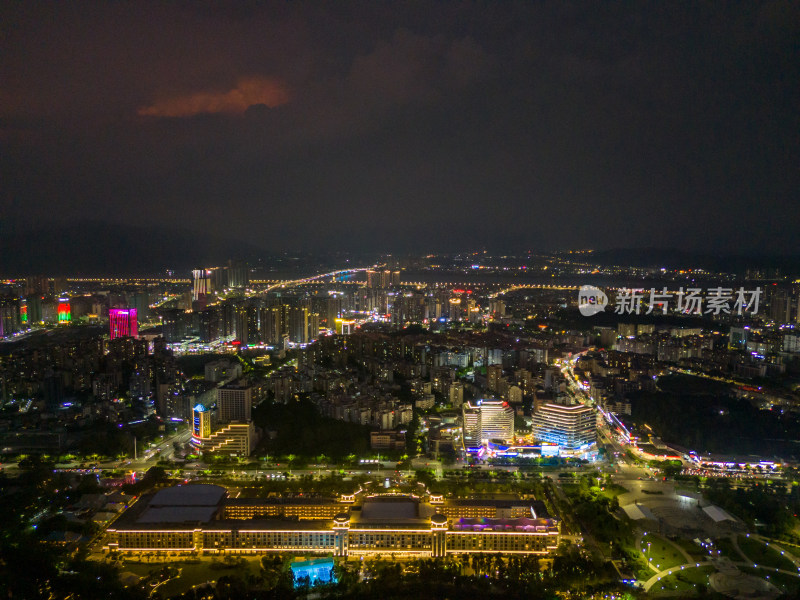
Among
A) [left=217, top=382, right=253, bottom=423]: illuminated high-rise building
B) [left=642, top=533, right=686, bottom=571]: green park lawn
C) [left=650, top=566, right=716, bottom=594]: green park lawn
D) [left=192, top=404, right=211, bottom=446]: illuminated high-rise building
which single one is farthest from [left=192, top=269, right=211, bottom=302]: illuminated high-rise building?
[left=650, top=566, right=716, bottom=594]: green park lawn

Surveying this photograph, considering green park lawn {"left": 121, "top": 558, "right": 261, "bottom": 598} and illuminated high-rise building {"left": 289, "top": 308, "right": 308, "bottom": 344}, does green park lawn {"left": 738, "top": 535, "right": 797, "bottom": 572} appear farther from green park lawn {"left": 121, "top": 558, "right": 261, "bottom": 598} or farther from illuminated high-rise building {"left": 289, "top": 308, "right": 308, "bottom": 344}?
illuminated high-rise building {"left": 289, "top": 308, "right": 308, "bottom": 344}

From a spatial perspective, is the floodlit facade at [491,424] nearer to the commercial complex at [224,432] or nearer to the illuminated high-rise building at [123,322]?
the commercial complex at [224,432]

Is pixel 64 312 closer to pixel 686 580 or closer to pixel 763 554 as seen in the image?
pixel 686 580

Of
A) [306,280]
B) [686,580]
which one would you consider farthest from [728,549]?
[306,280]

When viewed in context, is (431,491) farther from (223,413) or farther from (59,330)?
(59,330)

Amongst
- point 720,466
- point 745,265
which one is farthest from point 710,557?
point 745,265
